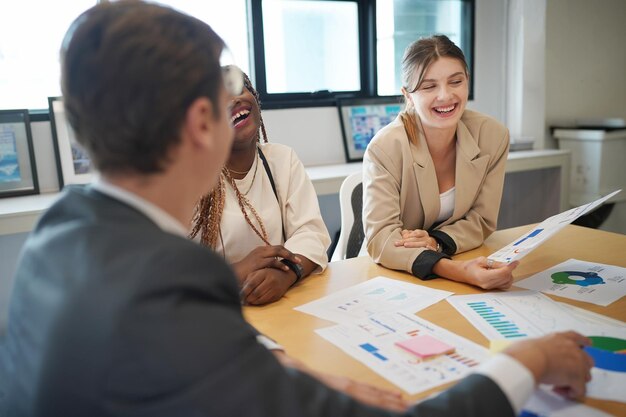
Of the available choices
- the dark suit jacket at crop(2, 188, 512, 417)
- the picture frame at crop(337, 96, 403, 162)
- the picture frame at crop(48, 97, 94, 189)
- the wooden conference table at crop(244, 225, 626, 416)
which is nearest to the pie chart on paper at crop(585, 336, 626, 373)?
the wooden conference table at crop(244, 225, 626, 416)

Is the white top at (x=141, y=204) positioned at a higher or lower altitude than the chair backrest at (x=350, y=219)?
higher

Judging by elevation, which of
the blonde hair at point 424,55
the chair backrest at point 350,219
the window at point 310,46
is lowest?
the chair backrest at point 350,219

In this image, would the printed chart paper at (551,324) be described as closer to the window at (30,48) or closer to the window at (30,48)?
the window at (30,48)

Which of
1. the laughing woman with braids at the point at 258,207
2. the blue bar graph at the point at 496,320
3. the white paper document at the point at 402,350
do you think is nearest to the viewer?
the white paper document at the point at 402,350

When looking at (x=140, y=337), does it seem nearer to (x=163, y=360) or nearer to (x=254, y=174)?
(x=163, y=360)

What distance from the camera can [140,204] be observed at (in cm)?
63

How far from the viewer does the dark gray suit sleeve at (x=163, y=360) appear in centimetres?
51

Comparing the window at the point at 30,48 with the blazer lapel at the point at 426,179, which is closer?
the blazer lapel at the point at 426,179

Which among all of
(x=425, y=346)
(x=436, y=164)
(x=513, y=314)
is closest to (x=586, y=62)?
(x=436, y=164)

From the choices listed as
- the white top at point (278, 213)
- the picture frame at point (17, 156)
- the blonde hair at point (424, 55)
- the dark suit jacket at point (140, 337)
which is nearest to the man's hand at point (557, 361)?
the dark suit jacket at point (140, 337)

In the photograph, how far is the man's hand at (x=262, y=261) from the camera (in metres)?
1.27

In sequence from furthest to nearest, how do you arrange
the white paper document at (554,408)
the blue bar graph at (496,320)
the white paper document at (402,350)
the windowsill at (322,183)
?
the windowsill at (322,183), the blue bar graph at (496,320), the white paper document at (402,350), the white paper document at (554,408)

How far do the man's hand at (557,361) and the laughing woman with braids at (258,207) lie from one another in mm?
675

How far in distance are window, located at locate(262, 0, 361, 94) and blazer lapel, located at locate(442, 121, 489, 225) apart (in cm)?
169
